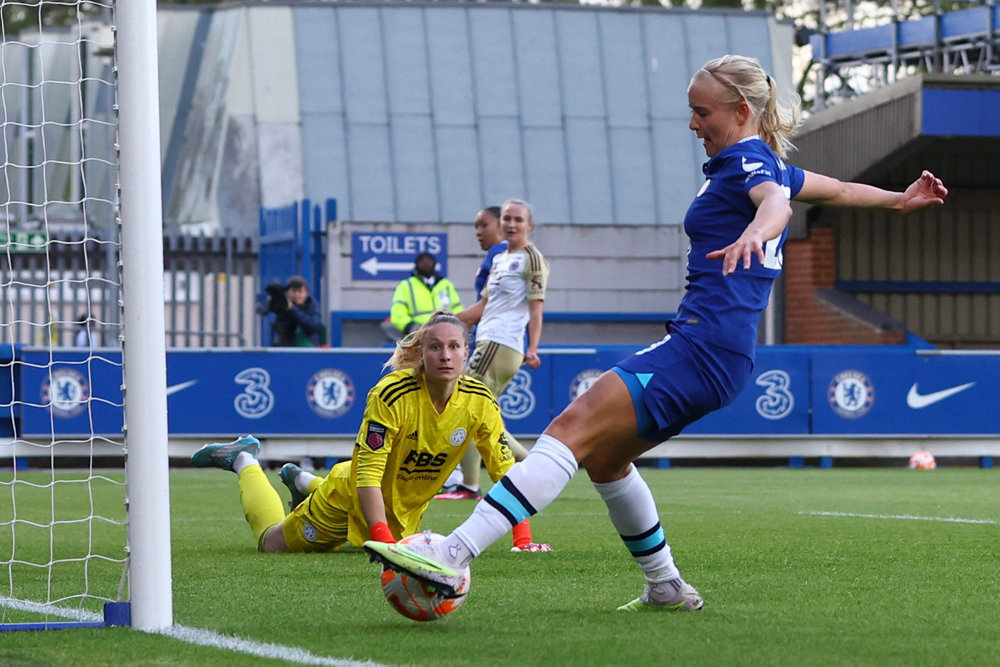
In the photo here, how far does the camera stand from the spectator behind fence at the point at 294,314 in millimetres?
17250

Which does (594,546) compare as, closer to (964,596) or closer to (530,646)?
(964,596)

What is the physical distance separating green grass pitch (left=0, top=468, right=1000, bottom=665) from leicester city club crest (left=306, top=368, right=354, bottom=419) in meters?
6.21

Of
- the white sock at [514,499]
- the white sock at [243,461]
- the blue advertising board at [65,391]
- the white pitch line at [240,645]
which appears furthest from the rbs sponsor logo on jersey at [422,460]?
the blue advertising board at [65,391]

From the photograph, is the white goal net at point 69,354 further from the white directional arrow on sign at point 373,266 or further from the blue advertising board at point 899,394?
the blue advertising board at point 899,394

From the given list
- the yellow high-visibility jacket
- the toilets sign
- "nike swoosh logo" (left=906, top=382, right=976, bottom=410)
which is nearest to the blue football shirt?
the yellow high-visibility jacket

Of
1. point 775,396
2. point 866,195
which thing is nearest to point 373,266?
point 775,396

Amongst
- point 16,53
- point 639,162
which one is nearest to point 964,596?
point 639,162

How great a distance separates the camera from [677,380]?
459 centimetres

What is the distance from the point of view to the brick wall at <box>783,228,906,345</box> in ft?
73.4

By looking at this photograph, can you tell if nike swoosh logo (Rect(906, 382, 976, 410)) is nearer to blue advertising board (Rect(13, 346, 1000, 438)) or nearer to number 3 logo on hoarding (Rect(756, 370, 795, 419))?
blue advertising board (Rect(13, 346, 1000, 438))

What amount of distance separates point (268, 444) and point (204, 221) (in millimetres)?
7696

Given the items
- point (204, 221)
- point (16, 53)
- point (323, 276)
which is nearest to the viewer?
point (323, 276)

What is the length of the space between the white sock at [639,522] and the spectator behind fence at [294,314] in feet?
40.4

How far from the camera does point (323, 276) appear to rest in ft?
68.7
